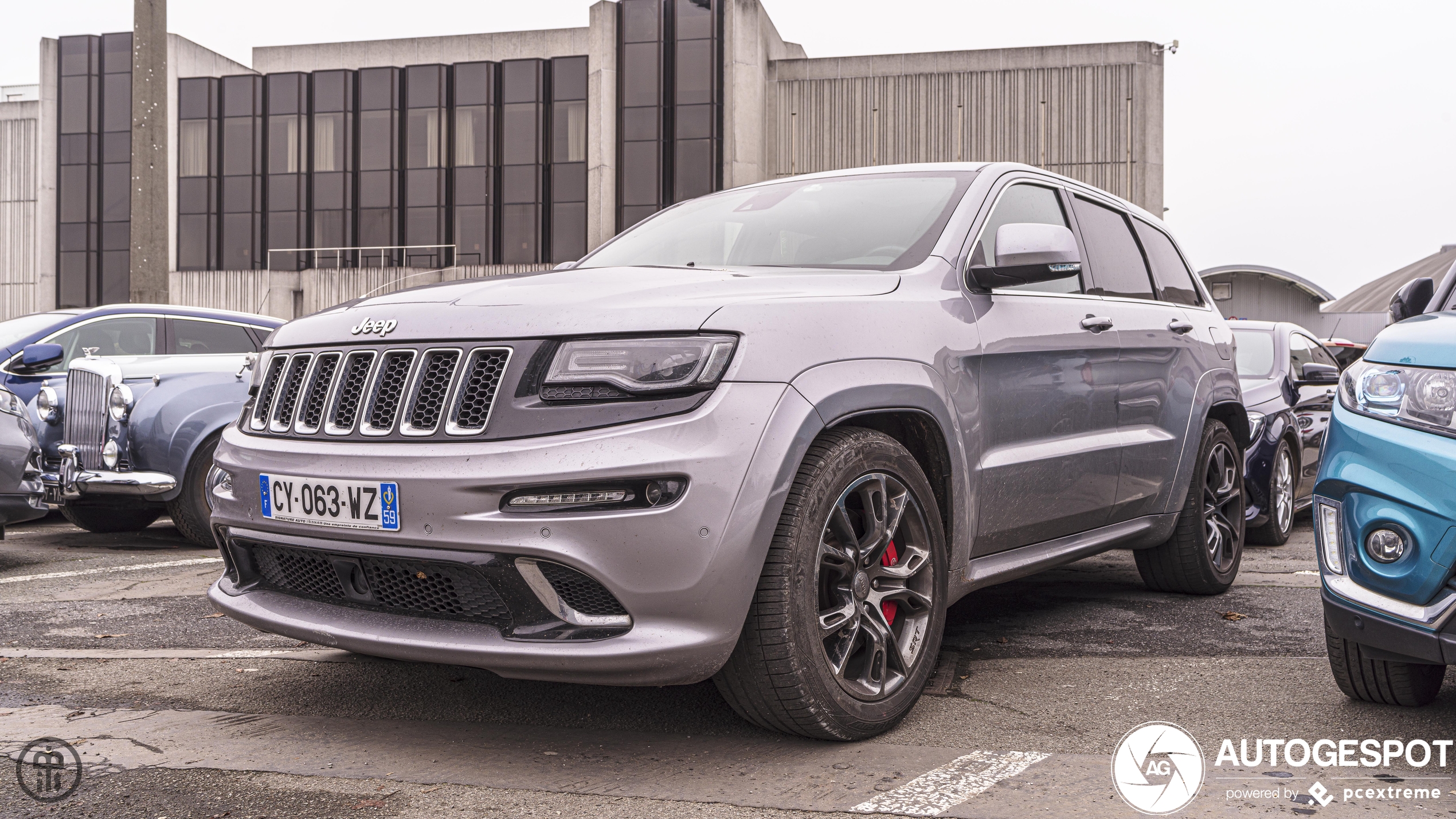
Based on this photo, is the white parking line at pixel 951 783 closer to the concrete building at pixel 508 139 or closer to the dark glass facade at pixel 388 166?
the concrete building at pixel 508 139

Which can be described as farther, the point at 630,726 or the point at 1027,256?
the point at 1027,256

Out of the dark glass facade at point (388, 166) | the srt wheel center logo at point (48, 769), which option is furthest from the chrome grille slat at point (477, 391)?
the dark glass facade at point (388, 166)

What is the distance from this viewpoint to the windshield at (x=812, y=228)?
12.5 feet

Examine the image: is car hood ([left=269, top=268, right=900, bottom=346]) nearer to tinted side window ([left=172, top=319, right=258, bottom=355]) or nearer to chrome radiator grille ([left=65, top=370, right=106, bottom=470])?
chrome radiator grille ([left=65, top=370, right=106, bottom=470])

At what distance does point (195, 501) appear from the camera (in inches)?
285

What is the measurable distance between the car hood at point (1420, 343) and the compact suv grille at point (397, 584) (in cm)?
231

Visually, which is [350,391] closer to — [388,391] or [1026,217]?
[388,391]

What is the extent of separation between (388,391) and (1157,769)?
2.12 metres

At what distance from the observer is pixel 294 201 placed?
39.5 meters

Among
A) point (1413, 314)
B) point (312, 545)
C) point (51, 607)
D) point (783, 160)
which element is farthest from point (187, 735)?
point (783, 160)

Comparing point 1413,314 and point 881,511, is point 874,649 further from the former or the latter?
point 1413,314

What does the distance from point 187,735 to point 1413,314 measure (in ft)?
Answer: 13.3

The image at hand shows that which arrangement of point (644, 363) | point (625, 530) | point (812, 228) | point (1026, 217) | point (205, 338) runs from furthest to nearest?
point (205, 338) < point (1026, 217) < point (812, 228) < point (644, 363) < point (625, 530)

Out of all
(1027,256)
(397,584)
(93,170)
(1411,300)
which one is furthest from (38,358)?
(93,170)
